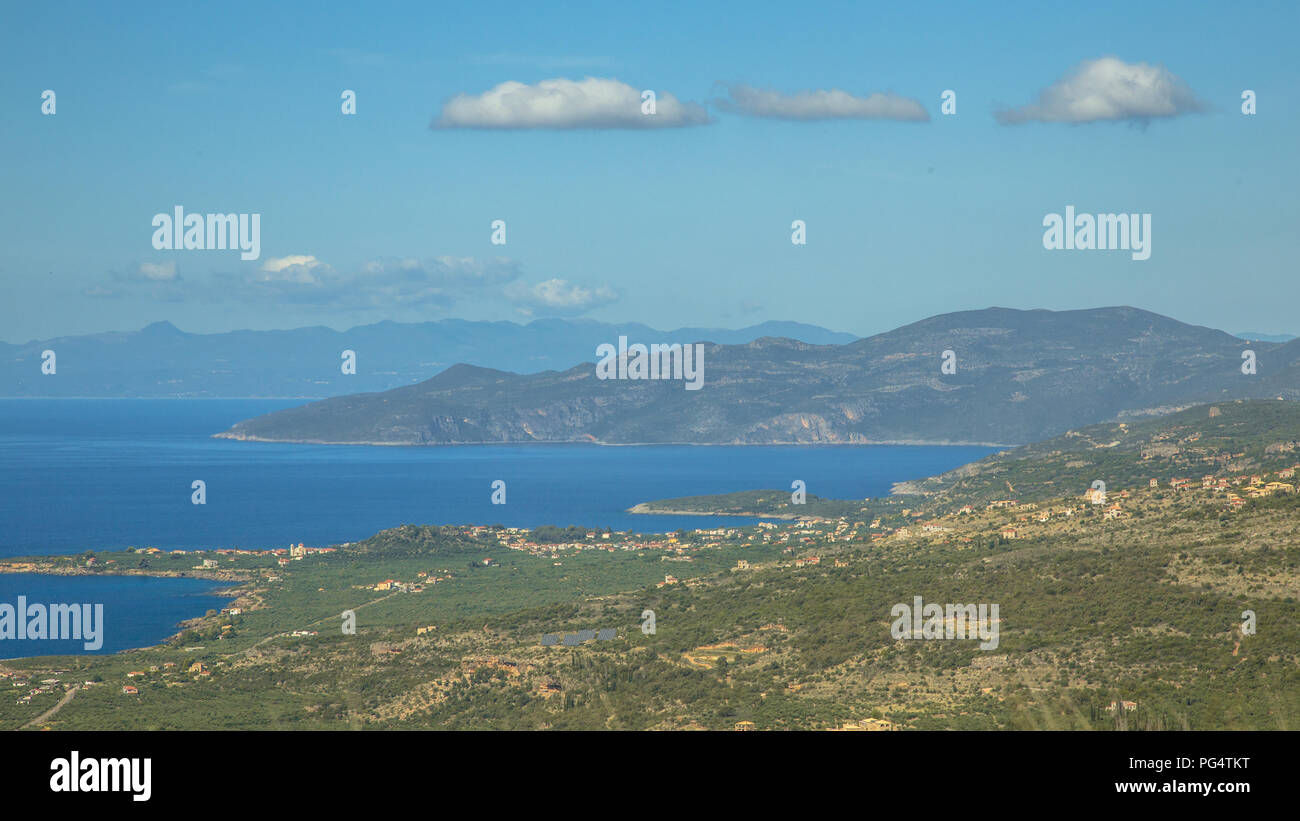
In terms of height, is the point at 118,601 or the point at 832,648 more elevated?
the point at 832,648

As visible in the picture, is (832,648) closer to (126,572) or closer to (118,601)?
(118,601)

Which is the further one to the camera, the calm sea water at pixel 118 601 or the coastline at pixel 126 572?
the coastline at pixel 126 572

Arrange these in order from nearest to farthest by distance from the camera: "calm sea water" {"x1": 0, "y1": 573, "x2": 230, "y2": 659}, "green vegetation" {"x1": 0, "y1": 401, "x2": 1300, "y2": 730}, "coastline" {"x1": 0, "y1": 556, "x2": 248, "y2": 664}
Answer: "green vegetation" {"x1": 0, "y1": 401, "x2": 1300, "y2": 730} < "calm sea water" {"x1": 0, "y1": 573, "x2": 230, "y2": 659} < "coastline" {"x1": 0, "y1": 556, "x2": 248, "y2": 664}

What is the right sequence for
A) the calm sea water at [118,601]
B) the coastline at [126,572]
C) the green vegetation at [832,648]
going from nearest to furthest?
the green vegetation at [832,648]
the calm sea water at [118,601]
the coastline at [126,572]

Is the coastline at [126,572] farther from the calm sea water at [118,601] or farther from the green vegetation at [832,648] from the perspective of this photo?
the green vegetation at [832,648]

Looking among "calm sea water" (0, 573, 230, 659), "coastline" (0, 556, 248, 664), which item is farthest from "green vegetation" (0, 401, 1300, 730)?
"coastline" (0, 556, 248, 664)

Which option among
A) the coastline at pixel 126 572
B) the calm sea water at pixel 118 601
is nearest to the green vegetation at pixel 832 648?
the calm sea water at pixel 118 601

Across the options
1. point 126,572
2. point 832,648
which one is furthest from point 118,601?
point 832,648

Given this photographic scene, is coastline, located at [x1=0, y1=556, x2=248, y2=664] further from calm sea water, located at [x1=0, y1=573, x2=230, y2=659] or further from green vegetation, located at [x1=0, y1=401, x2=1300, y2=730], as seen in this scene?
green vegetation, located at [x1=0, y1=401, x2=1300, y2=730]

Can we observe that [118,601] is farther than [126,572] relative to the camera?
No
